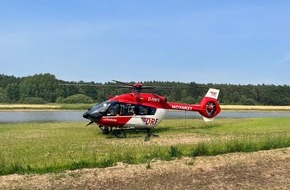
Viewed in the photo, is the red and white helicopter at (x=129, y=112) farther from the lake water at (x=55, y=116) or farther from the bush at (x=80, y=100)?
the bush at (x=80, y=100)

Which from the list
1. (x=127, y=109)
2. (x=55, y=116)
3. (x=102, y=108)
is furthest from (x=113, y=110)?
(x=55, y=116)

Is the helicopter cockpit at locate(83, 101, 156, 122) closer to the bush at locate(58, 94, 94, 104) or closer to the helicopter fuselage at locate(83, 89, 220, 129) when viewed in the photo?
the helicopter fuselage at locate(83, 89, 220, 129)

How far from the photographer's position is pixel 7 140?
1816cm

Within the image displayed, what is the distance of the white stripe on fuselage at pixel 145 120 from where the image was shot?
22.3 m

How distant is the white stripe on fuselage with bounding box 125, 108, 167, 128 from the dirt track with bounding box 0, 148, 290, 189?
11.3 meters

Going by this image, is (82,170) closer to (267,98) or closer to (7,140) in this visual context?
(7,140)

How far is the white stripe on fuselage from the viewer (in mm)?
22266

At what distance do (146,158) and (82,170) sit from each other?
6.55 ft

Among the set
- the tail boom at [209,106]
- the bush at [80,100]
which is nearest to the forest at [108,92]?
the bush at [80,100]

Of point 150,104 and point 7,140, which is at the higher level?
point 150,104

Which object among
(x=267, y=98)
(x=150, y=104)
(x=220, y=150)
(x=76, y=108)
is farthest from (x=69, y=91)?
(x=220, y=150)

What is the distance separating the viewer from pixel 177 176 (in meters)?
9.59

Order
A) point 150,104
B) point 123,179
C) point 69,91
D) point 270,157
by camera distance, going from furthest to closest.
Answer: point 69,91 → point 150,104 → point 270,157 → point 123,179

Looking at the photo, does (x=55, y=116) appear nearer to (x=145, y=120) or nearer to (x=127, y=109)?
(x=145, y=120)
